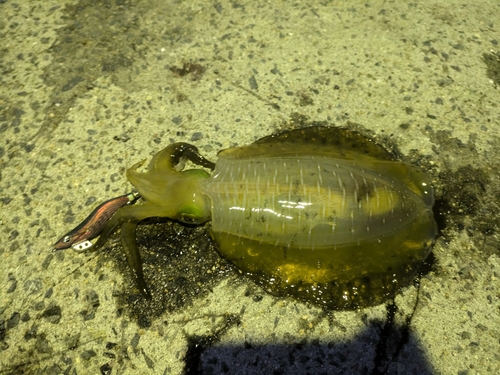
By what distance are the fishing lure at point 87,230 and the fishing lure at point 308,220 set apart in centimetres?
8

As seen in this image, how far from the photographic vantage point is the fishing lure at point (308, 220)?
9.30ft

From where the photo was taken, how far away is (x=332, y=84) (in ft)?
12.6

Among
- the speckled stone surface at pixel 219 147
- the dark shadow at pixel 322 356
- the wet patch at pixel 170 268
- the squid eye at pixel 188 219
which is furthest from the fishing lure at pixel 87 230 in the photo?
the dark shadow at pixel 322 356

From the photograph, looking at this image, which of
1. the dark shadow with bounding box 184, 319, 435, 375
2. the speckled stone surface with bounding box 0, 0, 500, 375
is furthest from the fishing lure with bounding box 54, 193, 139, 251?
the dark shadow with bounding box 184, 319, 435, 375

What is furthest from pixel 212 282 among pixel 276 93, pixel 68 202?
pixel 276 93

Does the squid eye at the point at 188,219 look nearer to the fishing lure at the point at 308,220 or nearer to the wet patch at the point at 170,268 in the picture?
the fishing lure at the point at 308,220

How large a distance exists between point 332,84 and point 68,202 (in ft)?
7.99

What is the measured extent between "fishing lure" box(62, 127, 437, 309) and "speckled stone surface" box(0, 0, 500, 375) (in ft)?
0.45

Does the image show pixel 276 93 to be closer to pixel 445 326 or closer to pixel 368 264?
pixel 368 264

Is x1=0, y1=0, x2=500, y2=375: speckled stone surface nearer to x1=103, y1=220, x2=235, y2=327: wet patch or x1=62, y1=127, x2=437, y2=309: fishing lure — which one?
x1=103, y1=220, x2=235, y2=327: wet patch

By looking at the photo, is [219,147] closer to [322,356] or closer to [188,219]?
[188,219]

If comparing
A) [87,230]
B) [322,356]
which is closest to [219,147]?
[87,230]

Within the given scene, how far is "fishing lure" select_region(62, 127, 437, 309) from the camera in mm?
2836

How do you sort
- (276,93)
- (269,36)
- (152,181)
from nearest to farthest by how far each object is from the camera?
(152,181) → (276,93) → (269,36)
